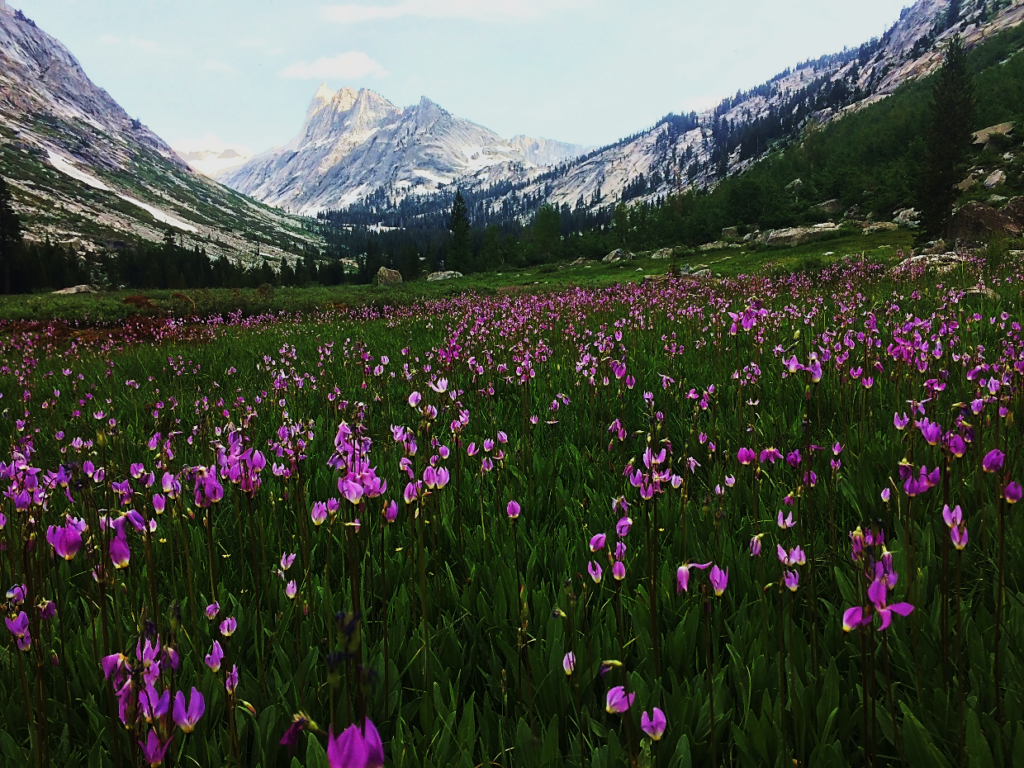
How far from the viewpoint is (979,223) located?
2053 centimetres

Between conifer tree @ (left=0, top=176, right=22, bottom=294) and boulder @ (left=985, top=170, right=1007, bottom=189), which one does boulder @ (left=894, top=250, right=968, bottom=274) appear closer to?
boulder @ (left=985, top=170, right=1007, bottom=189)

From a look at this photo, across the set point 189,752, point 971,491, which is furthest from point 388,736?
point 971,491

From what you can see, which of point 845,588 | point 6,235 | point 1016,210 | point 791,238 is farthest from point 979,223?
point 6,235

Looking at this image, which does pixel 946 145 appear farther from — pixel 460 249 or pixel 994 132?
pixel 460 249

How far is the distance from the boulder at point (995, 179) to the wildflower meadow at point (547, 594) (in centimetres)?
5620

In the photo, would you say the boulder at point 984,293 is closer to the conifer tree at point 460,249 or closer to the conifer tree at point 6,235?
the conifer tree at point 460,249

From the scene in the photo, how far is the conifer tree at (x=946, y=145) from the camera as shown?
32.8 meters

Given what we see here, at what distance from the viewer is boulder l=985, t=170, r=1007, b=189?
44.7 m

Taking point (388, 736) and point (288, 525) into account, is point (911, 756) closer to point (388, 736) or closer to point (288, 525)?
point (388, 736)

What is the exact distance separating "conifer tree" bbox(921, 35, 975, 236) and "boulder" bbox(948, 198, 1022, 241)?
9.31 metres

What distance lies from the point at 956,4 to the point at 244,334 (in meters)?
242

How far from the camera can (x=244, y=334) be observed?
40.0 feet

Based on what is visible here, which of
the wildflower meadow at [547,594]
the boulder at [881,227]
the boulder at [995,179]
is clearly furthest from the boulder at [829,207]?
the wildflower meadow at [547,594]

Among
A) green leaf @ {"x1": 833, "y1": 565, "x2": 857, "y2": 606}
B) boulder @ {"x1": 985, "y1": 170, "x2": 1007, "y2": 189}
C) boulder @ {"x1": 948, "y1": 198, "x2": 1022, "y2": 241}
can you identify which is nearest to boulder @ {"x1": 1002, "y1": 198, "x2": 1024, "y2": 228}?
boulder @ {"x1": 948, "y1": 198, "x2": 1022, "y2": 241}
